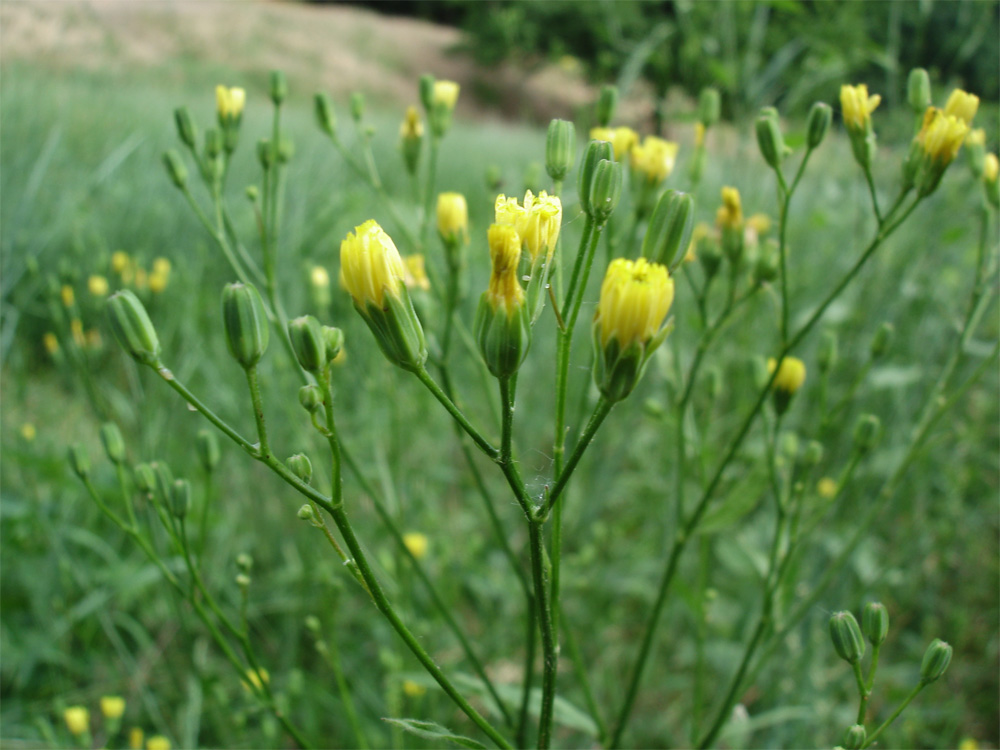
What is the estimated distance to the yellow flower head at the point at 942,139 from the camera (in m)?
0.78

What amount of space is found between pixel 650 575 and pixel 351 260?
133 cm

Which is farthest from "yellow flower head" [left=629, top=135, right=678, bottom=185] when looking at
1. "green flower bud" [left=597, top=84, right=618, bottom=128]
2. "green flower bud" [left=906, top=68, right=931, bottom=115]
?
"green flower bud" [left=906, top=68, right=931, bottom=115]

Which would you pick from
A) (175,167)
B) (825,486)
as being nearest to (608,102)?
(175,167)

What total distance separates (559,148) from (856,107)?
454 millimetres

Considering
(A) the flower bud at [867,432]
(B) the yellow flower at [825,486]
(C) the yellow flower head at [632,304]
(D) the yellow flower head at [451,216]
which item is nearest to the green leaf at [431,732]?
(C) the yellow flower head at [632,304]

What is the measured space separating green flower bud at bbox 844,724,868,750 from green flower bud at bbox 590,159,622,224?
43 centimetres

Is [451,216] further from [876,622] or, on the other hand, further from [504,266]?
[876,622]

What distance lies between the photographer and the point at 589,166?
0.56 m

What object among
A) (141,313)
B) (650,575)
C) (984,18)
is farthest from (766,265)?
(984,18)

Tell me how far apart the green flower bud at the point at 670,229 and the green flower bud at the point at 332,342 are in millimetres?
256

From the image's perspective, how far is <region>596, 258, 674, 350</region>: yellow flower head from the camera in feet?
1.46

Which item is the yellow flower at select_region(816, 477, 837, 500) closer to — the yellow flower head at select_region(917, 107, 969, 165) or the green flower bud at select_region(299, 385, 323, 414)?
the yellow flower head at select_region(917, 107, 969, 165)

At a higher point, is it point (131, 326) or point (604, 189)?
point (604, 189)

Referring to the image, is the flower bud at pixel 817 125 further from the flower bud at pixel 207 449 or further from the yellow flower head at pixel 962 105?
the flower bud at pixel 207 449
